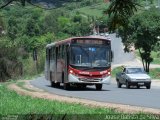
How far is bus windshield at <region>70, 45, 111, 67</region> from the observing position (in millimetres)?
30438

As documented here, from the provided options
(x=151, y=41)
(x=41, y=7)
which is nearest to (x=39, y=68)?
(x=151, y=41)

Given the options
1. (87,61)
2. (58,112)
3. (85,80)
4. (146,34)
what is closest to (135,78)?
(85,80)

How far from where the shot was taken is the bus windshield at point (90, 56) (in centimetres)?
3044

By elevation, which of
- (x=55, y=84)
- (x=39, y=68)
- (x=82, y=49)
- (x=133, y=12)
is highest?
(x=133, y=12)

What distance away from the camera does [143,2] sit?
551cm

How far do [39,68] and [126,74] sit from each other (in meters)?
56.7

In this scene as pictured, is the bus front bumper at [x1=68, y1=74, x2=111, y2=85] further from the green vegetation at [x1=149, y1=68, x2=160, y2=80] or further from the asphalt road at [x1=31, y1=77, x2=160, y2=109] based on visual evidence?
the green vegetation at [x1=149, y1=68, x2=160, y2=80]

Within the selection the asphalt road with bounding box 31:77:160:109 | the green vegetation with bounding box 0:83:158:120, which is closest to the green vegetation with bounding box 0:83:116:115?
the green vegetation with bounding box 0:83:158:120

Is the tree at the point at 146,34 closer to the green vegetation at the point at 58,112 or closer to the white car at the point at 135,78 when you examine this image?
the white car at the point at 135,78

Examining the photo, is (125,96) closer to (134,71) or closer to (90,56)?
(90,56)

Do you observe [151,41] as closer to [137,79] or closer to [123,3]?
[137,79]

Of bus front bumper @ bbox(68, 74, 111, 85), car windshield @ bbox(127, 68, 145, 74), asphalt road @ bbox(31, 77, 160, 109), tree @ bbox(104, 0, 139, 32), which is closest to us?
tree @ bbox(104, 0, 139, 32)

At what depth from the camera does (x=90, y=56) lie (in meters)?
30.5

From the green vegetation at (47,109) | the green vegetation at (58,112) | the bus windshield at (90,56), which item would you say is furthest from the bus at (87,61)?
the green vegetation at (58,112)
